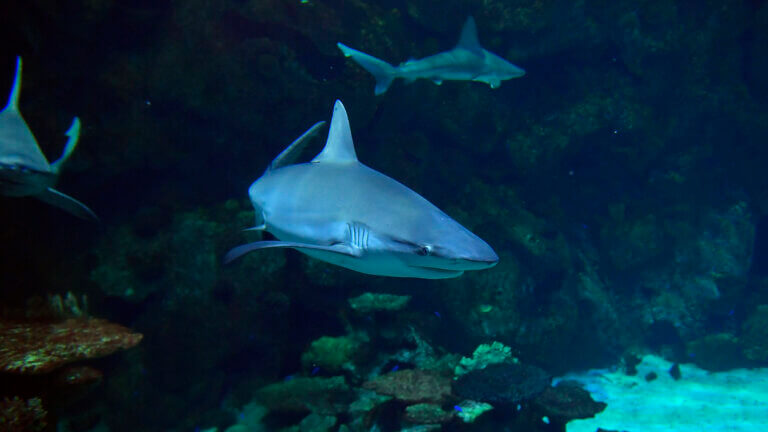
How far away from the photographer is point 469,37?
9.16m

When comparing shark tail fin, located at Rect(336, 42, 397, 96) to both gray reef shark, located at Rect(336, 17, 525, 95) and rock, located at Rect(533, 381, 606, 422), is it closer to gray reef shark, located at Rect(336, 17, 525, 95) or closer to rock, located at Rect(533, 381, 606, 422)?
gray reef shark, located at Rect(336, 17, 525, 95)

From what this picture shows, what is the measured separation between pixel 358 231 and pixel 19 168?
3870 millimetres

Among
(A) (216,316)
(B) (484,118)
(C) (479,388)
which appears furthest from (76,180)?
(B) (484,118)

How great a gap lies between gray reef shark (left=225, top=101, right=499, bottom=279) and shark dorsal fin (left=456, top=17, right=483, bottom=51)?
6549mm

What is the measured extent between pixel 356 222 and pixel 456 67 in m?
7.16

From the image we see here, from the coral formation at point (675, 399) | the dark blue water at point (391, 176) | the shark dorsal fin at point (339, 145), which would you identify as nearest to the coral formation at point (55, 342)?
the dark blue water at point (391, 176)

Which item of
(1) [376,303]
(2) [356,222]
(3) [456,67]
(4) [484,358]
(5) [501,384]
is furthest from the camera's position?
(3) [456,67]

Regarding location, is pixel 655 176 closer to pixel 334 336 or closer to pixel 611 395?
pixel 611 395

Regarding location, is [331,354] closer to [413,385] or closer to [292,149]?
[413,385]

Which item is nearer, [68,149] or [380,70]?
[68,149]

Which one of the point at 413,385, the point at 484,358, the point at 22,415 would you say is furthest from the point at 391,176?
the point at 22,415

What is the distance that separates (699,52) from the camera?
1315cm

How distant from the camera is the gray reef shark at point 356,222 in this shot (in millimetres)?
2488

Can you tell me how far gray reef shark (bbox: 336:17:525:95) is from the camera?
8102mm
